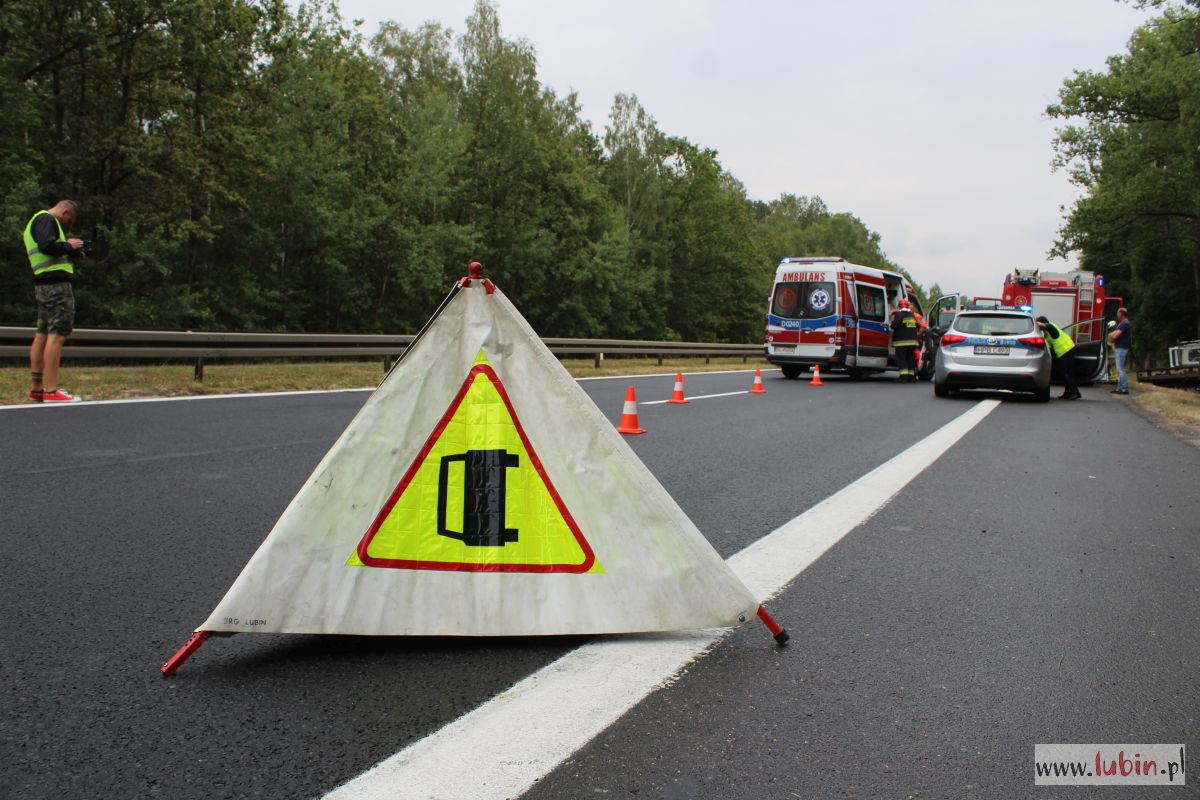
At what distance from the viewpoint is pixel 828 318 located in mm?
23312

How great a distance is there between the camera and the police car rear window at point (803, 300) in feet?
76.8

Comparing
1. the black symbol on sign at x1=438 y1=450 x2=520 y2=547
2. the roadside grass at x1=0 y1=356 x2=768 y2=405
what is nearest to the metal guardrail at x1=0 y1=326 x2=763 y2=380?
the roadside grass at x1=0 y1=356 x2=768 y2=405

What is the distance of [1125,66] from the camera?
128 ft

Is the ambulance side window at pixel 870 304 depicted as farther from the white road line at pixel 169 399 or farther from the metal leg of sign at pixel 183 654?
the metal leg of sign at pixel 183 654

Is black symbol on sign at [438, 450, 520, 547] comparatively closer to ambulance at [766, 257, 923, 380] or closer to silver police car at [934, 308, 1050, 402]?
silver police car at [934, 308, 1050, 402]

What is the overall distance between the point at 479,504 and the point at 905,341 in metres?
22.5

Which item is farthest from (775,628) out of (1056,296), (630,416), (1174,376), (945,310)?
(945,310)

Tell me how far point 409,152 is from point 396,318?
8.16 meters

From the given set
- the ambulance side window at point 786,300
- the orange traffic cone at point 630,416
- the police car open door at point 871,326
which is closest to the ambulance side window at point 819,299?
the ambulance side window at point 786,300

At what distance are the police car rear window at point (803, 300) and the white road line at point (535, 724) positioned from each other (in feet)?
65.5

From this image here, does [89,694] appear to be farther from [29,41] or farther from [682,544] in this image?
[29,41]

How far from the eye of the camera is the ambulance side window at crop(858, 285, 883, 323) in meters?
23.9

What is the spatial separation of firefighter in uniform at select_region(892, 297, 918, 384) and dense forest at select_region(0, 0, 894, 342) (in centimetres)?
1924

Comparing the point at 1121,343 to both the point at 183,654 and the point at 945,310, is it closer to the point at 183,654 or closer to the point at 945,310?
the point at 945,310
